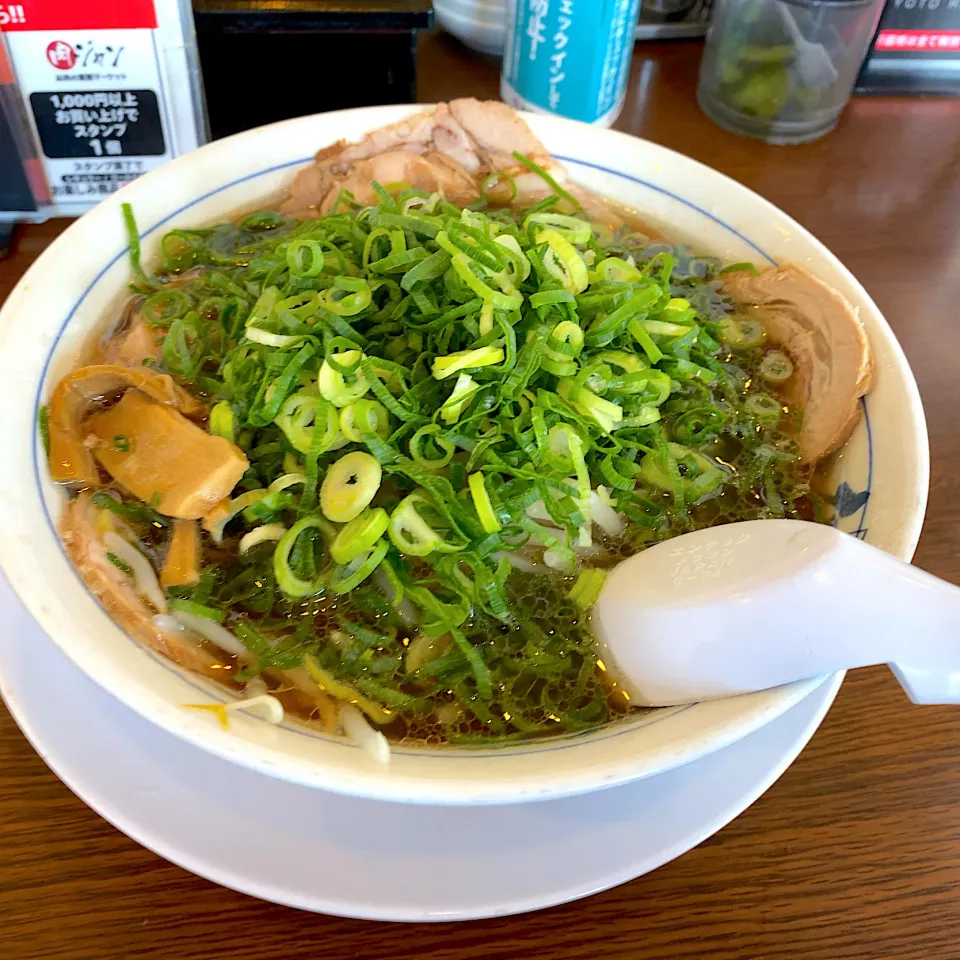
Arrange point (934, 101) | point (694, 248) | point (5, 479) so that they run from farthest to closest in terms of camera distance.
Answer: point (934, 101) < point (694, 248) < point (5, 479)

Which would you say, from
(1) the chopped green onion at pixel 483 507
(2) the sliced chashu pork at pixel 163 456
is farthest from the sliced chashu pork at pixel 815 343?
(2) the sliced chashu pork at pixel 163 456

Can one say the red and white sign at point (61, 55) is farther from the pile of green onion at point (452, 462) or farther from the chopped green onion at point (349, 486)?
the chopped green onion at point (349, 486)

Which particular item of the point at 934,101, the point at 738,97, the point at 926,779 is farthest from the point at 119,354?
the point at 934,101

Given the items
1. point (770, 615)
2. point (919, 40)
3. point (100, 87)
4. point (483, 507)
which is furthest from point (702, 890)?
point (919, 40)

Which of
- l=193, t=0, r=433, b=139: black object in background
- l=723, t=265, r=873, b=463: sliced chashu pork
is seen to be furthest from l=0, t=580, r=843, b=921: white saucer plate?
l=193, t=0, r=433, b=139: black object in background

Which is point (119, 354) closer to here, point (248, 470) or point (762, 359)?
point (248, 470)
